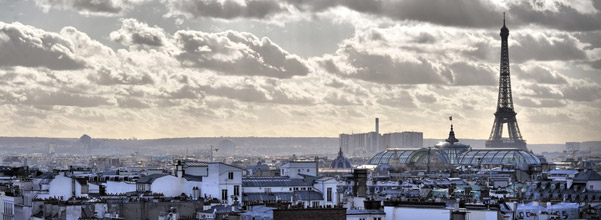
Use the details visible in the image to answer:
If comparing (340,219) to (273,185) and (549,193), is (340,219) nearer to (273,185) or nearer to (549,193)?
(273,185)

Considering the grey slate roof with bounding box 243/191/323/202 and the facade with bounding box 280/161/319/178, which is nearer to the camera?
the grey slate roof with bounding box 243/191/323/202

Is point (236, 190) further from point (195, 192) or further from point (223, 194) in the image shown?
point (195, 192)

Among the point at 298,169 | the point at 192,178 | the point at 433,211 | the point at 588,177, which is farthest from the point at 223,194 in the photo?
the point at 588,177

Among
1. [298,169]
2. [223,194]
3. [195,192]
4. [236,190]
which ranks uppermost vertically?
[298,169]

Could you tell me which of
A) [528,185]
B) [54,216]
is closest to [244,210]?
[54,216]

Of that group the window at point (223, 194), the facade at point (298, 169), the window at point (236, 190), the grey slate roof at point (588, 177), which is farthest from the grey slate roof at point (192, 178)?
the grey slate roof at point (588, 177)

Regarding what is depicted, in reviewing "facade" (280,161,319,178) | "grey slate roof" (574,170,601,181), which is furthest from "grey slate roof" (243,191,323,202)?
"grey slate roof" (574,170,601,181)

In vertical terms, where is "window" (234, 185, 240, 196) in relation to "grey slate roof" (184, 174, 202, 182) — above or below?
below

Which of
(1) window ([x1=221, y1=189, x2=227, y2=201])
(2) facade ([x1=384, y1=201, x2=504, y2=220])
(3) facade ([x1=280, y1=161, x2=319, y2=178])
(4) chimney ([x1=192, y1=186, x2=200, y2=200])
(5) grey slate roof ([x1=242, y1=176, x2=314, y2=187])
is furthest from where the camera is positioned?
(3) facade ([x1=280, y1=161, x2=319, y2=178])

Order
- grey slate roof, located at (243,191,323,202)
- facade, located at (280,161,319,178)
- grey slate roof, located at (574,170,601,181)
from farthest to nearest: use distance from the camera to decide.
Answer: grey slate roof, located at (574,170,601,181), facade, located at (280,161,319,178), grey slate roof, located at (243,191,323,202)

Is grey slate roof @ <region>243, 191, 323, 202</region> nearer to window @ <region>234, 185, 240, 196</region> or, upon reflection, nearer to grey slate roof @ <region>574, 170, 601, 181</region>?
window @ <region>234, 185, 240, 196</region>

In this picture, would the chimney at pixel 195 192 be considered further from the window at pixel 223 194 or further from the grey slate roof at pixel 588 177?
the grey slate roof at pixel 588 177

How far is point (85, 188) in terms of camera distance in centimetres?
7725

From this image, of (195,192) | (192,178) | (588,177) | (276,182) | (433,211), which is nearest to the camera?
(433,211)
